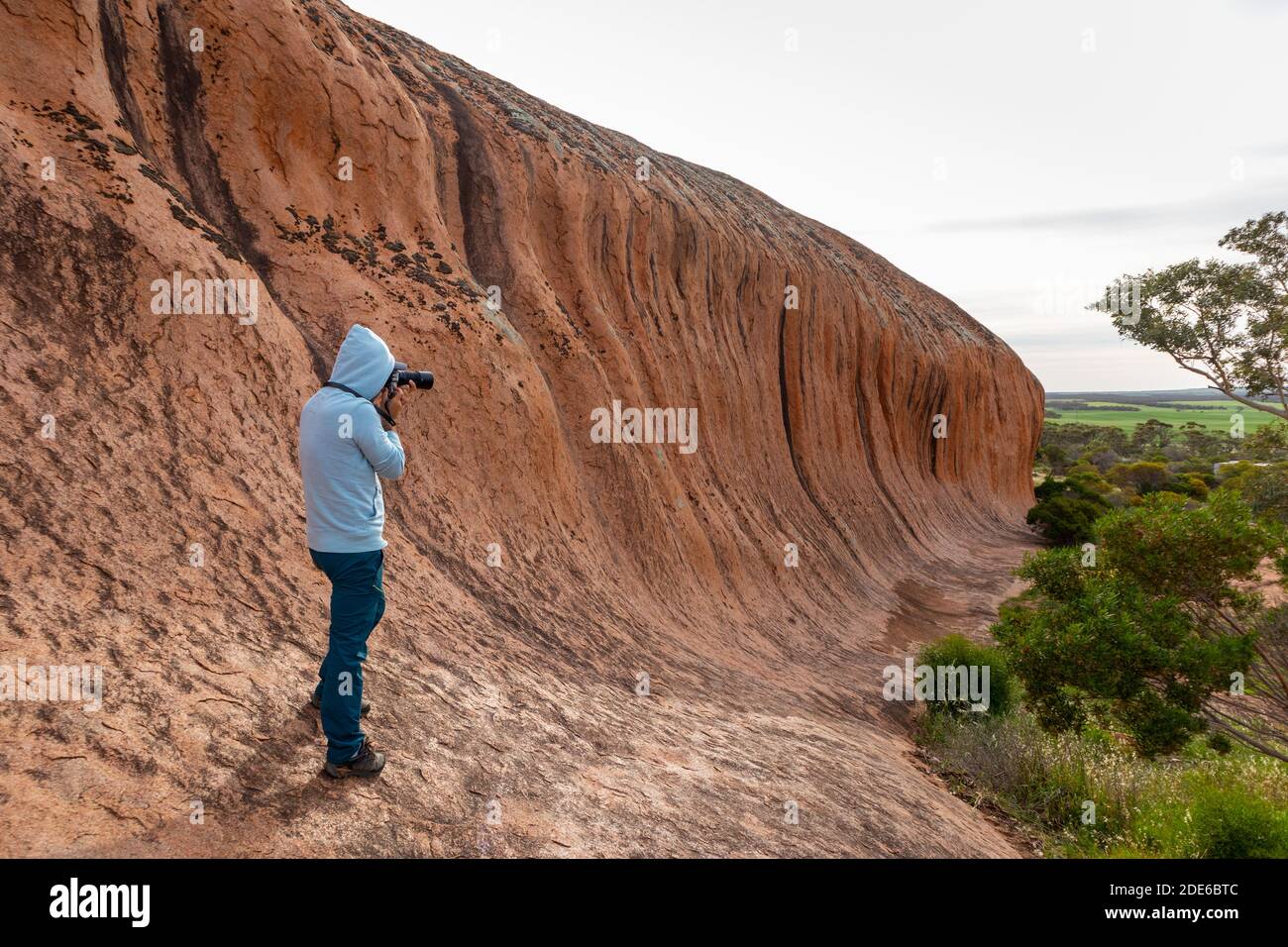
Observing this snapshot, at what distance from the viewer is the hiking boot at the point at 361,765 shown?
3.71m

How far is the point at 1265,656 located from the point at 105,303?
515 inches

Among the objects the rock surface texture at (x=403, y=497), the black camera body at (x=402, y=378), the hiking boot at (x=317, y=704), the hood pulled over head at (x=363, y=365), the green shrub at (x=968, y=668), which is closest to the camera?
the hood pulled over head at (x=363, y=365)

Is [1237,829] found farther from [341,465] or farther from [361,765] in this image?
[341,465]

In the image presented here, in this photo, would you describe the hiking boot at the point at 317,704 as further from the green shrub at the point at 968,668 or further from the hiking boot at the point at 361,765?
the green shrub at the point at 968,668

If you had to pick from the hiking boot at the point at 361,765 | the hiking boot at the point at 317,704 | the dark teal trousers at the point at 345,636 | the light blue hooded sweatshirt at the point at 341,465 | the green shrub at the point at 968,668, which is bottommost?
the green shrub at the point at 968,668

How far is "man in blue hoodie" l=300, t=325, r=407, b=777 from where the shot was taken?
11.5 feet

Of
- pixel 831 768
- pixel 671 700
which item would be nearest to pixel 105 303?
pixel 671 700

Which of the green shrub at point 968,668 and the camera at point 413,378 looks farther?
the green shrub at point 968,668

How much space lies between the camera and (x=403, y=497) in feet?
25.2

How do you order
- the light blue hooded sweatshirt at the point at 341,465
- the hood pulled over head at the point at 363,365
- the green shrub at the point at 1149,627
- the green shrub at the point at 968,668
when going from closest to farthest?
the light blue hooded sweatshirt at the point at 341,465
the hood pulled over head at the point at 363,365
the green shrub at the point at 1149,627
the green shrub at the point at 968,668

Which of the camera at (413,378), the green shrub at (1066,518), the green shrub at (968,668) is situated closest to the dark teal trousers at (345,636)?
the camera at (413,378)

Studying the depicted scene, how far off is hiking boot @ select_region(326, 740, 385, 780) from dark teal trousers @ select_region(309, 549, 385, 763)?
0.06 metres

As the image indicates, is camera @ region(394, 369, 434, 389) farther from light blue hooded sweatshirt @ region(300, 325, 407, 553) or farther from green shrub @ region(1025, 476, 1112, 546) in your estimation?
green shrub @ region(1025, 476, 1112, 546)

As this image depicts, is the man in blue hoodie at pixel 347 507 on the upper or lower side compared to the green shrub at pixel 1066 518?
upper
